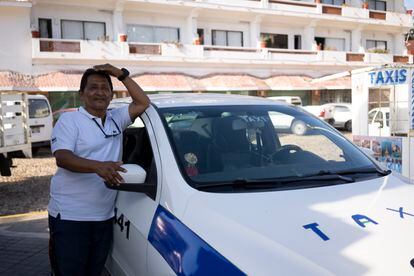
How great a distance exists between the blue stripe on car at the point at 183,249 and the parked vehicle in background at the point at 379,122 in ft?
26.1

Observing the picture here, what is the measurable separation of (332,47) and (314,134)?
2688 cm

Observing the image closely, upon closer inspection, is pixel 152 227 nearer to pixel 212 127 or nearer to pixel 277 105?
pixel 212 127

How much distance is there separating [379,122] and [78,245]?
26.7 ft

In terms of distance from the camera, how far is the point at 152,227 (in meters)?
2.20

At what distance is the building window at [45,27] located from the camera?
65.6 feet

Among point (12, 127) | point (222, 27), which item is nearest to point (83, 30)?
point (222, 27)

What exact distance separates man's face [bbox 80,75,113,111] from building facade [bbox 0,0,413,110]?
16.5 metres

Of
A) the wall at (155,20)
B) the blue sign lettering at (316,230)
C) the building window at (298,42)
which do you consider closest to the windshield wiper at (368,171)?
the blue sign lettering at (316,230)

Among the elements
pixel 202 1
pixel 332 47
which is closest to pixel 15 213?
pixel 202 1

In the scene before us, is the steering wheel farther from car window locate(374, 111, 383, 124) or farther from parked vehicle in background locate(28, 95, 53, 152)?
parked vehicle in background locate(28, 95, 53, 152)

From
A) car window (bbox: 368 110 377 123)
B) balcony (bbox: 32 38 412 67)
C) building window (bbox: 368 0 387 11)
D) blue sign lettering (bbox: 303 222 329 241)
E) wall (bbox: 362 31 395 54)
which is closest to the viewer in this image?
blue sign lettering (bbox: 303 222 329 241)

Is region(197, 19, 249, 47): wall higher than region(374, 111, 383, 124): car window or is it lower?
higher

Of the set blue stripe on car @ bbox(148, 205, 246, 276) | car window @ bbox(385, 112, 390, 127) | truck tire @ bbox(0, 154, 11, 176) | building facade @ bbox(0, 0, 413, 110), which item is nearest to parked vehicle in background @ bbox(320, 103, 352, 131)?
building facade @ bbox(0, 0, 413, 110)

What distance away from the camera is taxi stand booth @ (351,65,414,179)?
7.76m
